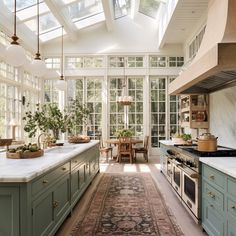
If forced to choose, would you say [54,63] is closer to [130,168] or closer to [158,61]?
[158,61]

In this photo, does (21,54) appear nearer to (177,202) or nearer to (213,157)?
(213,157)

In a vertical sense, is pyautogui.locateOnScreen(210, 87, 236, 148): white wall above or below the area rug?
above

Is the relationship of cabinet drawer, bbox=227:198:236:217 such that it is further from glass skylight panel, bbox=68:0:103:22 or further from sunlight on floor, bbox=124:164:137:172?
glass skylight panel, bbox=68:0:103:22

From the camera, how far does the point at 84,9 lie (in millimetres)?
8047

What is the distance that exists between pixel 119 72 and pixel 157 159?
3268 mm


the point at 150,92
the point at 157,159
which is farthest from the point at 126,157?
the point at 150,92

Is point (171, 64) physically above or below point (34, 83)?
above

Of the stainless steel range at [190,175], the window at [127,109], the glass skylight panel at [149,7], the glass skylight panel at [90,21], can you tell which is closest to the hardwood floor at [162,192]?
the stainless steel range at [190,175]

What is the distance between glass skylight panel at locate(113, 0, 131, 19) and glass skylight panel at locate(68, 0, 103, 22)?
0.53 m

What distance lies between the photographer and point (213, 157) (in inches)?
125

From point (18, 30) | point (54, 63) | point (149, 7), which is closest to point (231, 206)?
point (18, 30)

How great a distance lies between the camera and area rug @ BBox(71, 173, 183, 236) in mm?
3164

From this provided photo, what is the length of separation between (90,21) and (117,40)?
3.72 feet

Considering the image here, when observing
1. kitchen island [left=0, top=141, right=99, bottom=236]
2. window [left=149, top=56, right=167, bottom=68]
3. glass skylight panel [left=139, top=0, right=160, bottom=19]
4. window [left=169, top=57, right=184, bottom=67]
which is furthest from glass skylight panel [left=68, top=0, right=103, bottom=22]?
A: kitchen island [left=0, top=141, right=99, bottom=236]
